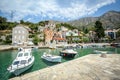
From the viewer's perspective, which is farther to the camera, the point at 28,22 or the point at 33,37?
the point at 28,22

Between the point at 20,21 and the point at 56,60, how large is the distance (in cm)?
7969

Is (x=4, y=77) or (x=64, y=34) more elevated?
(x=64, y=34)

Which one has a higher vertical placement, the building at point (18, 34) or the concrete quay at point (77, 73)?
the building at point (18, 34)

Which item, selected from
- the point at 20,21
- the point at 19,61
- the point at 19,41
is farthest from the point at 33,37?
the point at 19,61

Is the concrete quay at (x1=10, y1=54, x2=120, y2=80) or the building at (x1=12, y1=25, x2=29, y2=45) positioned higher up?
the building at (x1=12, y1=25, x2=29, y2=45)

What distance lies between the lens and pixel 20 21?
9275 centimetres

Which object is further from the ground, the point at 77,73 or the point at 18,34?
the point at 18,34

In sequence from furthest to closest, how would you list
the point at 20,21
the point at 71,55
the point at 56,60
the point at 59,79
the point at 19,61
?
1. the point at 20,21
2. the point at 71,55
3. the point at 56,60
4. the point at 19,61
5. the point at 59,79

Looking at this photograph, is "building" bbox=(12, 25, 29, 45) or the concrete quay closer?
the concrete quay

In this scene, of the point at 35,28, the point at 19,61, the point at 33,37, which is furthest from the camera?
the point at 35,28

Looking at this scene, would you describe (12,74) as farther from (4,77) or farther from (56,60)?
(56,60)

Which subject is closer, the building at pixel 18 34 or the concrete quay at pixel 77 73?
the concrete quay at pixel 77 73

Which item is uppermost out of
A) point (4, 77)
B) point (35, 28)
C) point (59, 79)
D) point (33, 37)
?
point (35, 28)

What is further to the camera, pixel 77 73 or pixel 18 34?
pixel 18 34
